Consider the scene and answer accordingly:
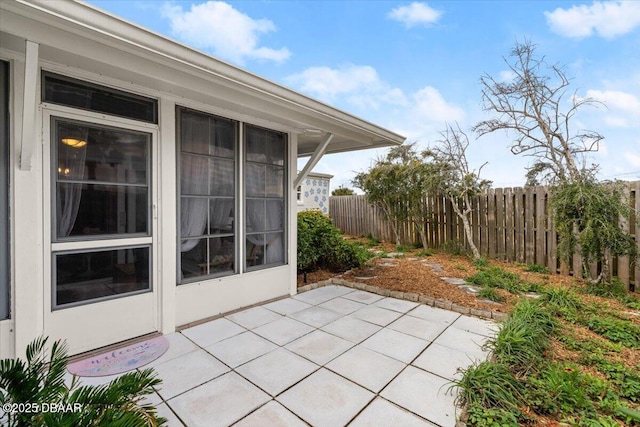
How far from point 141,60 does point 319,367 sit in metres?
2.80

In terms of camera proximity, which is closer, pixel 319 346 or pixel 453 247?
pixel 319 346

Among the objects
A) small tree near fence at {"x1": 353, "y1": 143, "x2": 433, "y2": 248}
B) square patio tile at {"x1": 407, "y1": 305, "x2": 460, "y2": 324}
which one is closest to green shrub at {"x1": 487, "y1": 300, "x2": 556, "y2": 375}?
square patio tile at {"x1": 407, "y1": 305, "x2": 460, "y2": 324}

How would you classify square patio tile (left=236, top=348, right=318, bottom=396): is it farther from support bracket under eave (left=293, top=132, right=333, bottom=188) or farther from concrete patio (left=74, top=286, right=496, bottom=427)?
support bracket under eave (left=293, top=132, right=333, bottom=188)

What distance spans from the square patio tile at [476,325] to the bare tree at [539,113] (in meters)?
3.82

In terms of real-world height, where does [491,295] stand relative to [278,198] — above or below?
below

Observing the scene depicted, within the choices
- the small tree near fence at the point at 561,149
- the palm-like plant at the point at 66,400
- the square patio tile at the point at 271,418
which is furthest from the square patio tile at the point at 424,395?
the small tree near fence at the point at 561,149

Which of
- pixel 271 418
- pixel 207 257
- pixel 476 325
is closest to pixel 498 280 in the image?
pixel 476 325

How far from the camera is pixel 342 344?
2654mm

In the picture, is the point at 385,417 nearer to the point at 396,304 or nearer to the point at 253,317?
the point at 253,317

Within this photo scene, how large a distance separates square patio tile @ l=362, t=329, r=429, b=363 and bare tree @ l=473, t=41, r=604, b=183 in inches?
187

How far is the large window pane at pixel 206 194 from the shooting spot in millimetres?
3086

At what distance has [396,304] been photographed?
3.75 meters

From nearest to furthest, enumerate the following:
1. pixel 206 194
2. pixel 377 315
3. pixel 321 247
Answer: pixel 206 194 < pixel 377 315 < pixel 321 247

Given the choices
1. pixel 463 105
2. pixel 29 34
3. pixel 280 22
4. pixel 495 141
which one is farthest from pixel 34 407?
pixel 463 105
